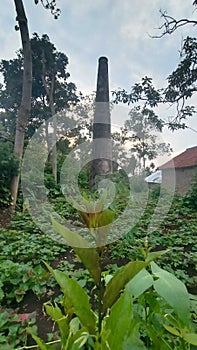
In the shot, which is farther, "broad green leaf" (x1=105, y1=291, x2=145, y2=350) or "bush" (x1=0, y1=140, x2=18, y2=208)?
"bush" (x1=0, y1=140, x2=18, y2=208)

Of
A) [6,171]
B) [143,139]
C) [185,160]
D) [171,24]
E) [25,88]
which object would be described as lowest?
[6,171]

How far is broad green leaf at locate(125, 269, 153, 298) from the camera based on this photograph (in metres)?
0.40

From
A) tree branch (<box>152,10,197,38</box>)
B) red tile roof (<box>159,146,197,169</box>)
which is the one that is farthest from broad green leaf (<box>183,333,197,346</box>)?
red tile roof (<box>159,146,197,169</box>)

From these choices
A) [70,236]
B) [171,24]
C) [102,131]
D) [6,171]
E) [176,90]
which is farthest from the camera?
[176,90]

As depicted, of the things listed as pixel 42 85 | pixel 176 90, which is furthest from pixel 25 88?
pixel 42 85

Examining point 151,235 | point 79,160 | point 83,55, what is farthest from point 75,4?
point 151,235

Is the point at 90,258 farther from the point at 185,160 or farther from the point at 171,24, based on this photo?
the point at 185,160

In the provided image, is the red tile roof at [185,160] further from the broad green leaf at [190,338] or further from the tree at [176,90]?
the broad green leaf at [190,338]

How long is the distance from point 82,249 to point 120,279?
0.23ft

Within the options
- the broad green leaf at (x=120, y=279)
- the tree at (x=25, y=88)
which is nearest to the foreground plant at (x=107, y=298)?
the broad green leaf at (x=120, y=279)

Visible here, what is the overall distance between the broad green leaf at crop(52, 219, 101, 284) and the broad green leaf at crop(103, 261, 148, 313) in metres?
0.02

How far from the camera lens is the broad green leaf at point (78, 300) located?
383 millimetres

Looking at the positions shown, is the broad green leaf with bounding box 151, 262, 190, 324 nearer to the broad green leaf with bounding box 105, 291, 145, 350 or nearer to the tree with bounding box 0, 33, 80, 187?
the broad green leaf with bounding box 105, 291, 145, 350

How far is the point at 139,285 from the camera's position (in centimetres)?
41
